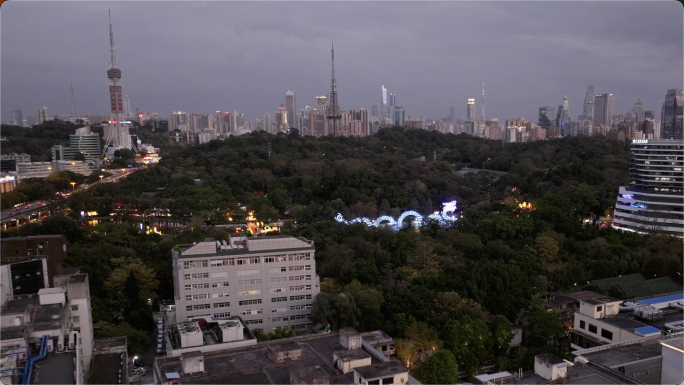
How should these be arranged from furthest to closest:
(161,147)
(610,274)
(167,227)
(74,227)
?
(161,147) → (167,227) → (74,227) → (610,274)

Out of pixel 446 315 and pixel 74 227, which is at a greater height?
pixel 74 227

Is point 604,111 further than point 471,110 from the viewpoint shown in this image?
No

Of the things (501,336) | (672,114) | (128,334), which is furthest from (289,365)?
(672,114)

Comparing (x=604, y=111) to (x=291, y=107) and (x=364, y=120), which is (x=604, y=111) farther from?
(x=291, y=107)

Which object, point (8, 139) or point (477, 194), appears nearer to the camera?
point (477, 194)

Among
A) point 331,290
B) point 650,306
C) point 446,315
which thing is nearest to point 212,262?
point 331,290

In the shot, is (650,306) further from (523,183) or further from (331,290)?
(523,183)
